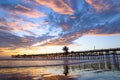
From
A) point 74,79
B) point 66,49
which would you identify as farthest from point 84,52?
point 74,79

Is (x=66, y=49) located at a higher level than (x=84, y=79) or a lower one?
higher

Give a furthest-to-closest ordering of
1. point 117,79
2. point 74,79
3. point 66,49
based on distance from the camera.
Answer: point 66,49 < point 74,79 < point 117,79

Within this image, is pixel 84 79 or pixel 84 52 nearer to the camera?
pixel 84 79

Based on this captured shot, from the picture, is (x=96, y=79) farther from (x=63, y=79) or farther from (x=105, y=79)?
(x=63, y=79)

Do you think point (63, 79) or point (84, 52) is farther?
point (84, 52)

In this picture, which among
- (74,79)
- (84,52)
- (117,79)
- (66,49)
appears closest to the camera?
(117,79)

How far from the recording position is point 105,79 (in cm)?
1612

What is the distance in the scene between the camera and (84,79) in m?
16.6

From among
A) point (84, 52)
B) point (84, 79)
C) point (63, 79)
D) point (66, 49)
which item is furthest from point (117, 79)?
point (66, 49)

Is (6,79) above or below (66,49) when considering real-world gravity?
below

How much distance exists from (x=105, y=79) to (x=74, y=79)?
285 cm

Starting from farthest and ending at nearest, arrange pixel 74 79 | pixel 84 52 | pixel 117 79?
pixel 84 52 < pixel 74 79 < pixel 117 79

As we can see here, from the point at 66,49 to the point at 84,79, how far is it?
92.5 m

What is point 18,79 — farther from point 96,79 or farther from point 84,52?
point 84,52
